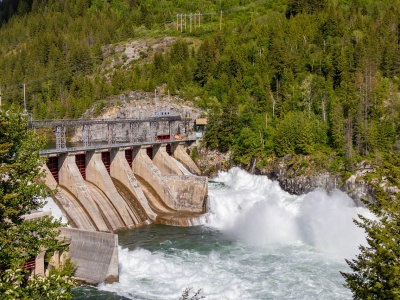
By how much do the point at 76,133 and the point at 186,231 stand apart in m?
43.9

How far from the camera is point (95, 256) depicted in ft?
85.0

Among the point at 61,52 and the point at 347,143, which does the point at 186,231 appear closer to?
the point at 347,143

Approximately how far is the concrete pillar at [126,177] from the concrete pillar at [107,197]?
2.05 meters

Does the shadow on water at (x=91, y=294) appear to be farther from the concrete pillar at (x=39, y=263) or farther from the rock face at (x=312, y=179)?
the rock face at (x=312, y=179)

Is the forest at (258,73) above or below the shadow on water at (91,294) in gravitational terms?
above

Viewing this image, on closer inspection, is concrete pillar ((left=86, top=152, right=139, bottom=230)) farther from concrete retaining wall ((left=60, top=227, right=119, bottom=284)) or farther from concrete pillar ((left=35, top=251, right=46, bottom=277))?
concrete pillar ((left=35, top=251, right=46, bottom=277))

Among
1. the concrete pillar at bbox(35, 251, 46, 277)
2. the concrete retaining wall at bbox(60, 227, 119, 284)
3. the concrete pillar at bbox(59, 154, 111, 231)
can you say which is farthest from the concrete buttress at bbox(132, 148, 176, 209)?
the concrete pillar at bbox(35, 251, 46, 277)

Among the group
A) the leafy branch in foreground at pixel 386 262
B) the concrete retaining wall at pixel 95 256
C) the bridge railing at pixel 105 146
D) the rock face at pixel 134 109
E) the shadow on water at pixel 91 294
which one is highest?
the rock face at pixel 134 109

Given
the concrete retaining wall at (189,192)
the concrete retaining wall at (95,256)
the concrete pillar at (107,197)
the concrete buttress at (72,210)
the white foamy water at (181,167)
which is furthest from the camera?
the white foamy water at (181,167)

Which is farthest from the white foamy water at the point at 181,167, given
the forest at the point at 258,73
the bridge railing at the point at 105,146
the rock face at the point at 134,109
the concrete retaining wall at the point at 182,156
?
the rock face at the point at 134,109

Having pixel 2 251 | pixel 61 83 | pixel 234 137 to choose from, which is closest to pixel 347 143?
pixel 234 137

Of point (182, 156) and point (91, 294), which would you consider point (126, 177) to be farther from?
point (91, 294)

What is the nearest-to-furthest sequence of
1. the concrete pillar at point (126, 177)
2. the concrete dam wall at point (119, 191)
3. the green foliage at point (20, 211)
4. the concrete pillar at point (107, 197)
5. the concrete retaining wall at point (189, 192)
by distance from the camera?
the green foliage at point (20, 211), the concrete dam wall at point (119, 191), the concrete pillar at point (107, 197), the concrete pillar at point (126, 177), the concrete retaining wall at point (189, 192)

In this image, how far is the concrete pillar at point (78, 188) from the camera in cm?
3594
